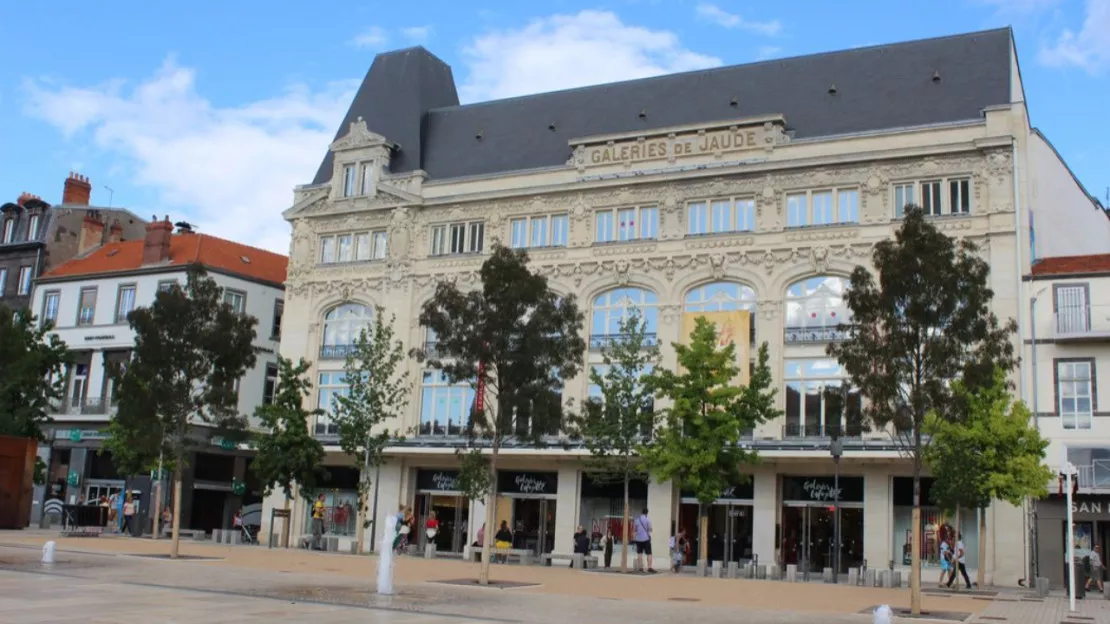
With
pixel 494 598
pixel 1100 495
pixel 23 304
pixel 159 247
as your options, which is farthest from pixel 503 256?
pixel 23 304

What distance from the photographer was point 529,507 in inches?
1633

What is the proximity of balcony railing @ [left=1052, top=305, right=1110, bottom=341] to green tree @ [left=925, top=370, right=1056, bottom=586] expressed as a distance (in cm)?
401

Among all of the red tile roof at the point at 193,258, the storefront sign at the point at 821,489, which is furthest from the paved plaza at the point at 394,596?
the red tile roof at the point at 193,258

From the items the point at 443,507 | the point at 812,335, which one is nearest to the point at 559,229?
the point at 812,335

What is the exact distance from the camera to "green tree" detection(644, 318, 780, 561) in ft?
106

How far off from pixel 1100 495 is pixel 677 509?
13.3 m

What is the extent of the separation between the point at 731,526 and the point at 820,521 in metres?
2.97

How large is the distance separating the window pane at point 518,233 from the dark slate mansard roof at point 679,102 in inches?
101

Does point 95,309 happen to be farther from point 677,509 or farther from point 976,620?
point 976,620

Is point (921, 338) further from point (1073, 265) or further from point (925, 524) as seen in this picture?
point (925, 524)

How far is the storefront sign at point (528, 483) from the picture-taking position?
134 feet

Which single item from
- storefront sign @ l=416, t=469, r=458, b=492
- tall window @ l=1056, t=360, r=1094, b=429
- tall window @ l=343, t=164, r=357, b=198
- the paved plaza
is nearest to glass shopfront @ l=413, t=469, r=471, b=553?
storefront sign @ l=416, t=469, r=458, b=492

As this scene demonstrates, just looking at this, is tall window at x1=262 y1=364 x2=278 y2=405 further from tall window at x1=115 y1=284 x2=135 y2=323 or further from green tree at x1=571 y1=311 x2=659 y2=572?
green tree at x1=571 y1=311 x2=659 y2=572

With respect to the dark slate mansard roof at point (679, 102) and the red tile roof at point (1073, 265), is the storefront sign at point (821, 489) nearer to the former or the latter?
the red tile roof at point (1073, 265)
